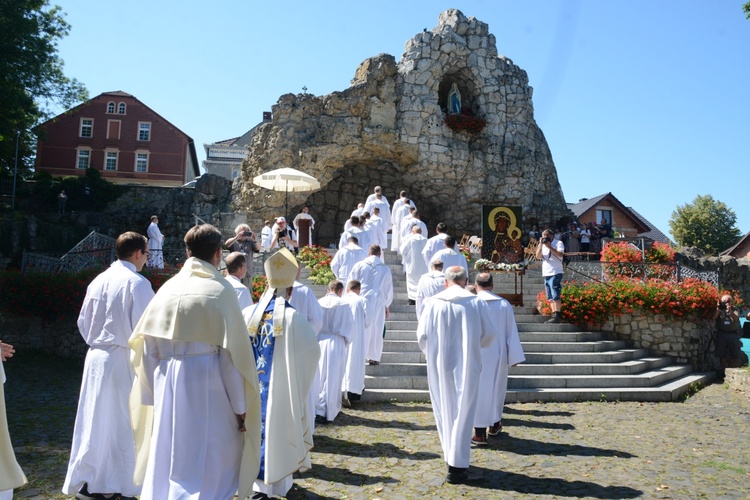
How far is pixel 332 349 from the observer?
798cm

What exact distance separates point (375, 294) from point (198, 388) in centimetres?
713

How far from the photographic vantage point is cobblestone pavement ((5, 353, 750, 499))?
544 cm

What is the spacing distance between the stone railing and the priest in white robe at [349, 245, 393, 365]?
5.30m

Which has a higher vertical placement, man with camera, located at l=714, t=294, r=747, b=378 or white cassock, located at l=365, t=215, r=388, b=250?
white cassock, located at l=365, t=215, r=388, b=250

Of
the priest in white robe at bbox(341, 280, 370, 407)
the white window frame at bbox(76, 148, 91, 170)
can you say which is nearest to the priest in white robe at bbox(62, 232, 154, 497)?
the priest in white robe at bbox(341, 280, 370, 407)

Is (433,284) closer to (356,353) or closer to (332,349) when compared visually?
(356,353)

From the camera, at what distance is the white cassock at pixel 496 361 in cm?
696

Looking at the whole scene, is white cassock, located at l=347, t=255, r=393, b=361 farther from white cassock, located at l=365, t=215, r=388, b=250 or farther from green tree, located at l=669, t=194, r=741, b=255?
green tree, located at l=669, t=194, r=741, b=255

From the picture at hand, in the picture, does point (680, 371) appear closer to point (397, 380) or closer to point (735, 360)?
point (735, 360)

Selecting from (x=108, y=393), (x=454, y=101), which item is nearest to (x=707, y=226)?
(x=454, y=101)

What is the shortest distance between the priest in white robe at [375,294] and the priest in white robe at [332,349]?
2.07 metres

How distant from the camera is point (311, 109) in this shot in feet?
92.5

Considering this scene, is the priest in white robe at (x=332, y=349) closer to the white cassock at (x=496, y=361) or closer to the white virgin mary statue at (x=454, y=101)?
the white cassock at (x=496, y=361)

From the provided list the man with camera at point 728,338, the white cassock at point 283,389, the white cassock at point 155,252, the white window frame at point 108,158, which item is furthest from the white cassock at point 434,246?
the white window frame at point 108,158
